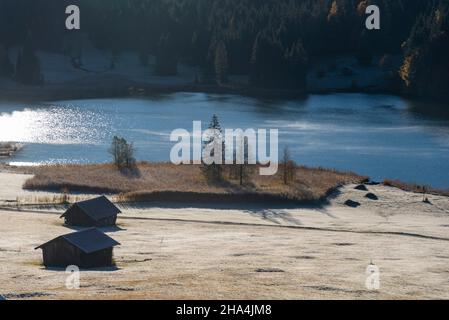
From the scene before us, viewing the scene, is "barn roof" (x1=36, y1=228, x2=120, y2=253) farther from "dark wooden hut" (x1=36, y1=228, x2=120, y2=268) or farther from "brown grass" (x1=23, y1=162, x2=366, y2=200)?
"brown grass" (x1=23, y1=162, x2=366, y2=200)

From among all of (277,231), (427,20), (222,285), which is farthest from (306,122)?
(222,285)

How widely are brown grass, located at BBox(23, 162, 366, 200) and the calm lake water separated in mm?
8973

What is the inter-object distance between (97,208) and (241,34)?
11718 centimetres

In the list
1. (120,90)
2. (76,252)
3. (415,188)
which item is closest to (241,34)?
(120,90)

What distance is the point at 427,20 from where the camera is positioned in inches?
7343

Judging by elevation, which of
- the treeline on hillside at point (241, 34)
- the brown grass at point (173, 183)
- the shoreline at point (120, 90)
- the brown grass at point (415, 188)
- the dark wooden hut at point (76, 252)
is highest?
the treeline on hillside at point (241, 34)

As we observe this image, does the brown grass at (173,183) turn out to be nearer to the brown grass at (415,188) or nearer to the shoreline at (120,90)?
the brown grass at (415,188)

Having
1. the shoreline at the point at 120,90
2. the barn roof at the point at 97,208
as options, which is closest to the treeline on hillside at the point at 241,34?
the shoreline at the point at 120,90

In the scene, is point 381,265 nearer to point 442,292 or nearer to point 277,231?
point 442,292

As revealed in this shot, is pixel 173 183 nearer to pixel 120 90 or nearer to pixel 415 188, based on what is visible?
pixel 415 188

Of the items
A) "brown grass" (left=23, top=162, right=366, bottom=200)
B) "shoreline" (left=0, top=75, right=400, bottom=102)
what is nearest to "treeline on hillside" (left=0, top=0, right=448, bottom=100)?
"shoreline" (left=0, top=75, right=400, bottom=102)

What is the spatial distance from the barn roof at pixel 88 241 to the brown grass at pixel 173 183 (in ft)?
86.1

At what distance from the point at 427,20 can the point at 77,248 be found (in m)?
138

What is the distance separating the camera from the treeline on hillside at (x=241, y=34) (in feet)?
598
